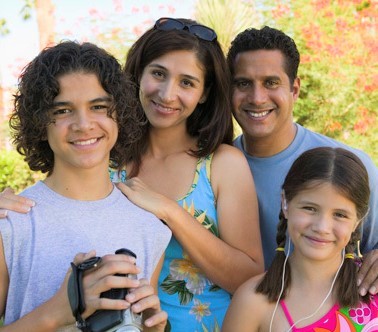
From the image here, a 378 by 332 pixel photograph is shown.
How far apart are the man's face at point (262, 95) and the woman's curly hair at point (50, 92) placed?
105 cm

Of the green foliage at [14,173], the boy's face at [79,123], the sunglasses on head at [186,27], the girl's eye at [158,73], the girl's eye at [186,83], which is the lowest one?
the green foliage at [14,173]

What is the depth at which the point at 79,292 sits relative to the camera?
74.2 inches

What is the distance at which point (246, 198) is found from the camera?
114 inches

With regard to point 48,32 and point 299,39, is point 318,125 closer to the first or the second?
point 299,39

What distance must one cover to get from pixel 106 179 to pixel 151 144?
731 mm

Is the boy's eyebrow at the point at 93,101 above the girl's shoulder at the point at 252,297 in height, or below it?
above

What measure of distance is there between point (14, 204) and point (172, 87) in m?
1.06

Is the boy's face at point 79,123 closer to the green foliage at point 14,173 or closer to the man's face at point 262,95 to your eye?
the man's face at point 262,95

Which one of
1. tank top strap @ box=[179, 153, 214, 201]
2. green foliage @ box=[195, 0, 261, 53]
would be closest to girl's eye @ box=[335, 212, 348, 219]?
tank top strap @ box=[179, 153, 214, 201]

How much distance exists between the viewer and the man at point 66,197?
6.98ft

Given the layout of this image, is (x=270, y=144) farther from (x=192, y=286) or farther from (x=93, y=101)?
(x=93, y=101)

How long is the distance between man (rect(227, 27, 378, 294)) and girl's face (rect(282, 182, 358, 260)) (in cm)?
76

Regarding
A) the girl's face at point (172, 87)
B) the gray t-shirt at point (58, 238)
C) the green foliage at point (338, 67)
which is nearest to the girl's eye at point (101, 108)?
the gray t-shirt at point (58, 238)

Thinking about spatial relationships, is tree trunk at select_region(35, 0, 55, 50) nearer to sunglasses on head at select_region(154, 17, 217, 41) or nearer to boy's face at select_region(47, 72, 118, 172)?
sunglasses on head at select_region(154, 17, 217, 41)
